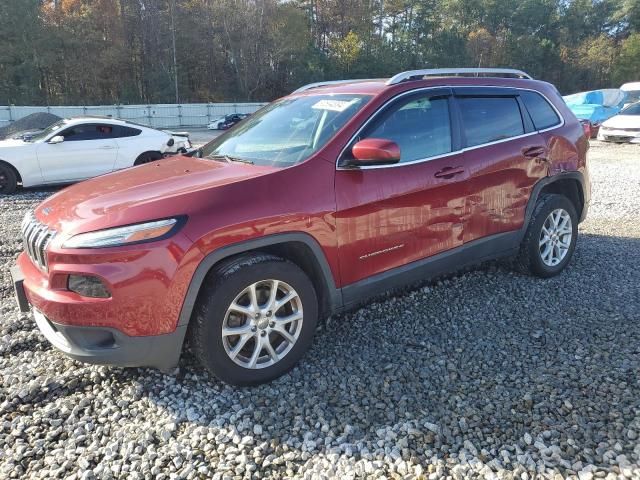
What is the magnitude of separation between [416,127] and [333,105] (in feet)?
2.04

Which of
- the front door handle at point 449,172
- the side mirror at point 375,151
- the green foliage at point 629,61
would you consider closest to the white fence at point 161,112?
the front door handle at point 449,172

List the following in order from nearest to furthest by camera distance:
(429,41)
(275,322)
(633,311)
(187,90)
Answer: (275,322) < (633,311) < (187,90) < (429,41)

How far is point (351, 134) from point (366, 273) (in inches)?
36.5

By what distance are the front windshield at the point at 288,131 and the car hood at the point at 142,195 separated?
0.64 ft

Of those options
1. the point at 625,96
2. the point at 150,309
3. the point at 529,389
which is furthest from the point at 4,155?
the point at 625,96

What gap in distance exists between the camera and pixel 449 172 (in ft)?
11.7

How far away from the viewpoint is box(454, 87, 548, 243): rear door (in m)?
3.79

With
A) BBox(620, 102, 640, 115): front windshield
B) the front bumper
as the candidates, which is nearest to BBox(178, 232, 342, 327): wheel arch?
the front bumper

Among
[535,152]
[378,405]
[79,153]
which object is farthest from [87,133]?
[378,405]

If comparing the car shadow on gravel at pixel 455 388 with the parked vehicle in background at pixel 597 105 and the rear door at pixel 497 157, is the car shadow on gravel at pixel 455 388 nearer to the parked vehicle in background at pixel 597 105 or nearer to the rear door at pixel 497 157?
the rear door at pixel 497 157

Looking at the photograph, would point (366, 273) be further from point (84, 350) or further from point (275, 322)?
point (84, 350)

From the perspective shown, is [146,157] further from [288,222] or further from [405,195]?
[288,222]

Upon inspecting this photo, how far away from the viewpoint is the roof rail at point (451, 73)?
3576 mm

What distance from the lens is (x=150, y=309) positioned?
253 cm
